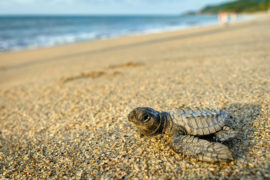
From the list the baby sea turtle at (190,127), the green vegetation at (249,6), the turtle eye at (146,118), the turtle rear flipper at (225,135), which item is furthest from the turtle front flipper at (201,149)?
the green vegetation at (249,6)

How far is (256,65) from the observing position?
4.35 meters

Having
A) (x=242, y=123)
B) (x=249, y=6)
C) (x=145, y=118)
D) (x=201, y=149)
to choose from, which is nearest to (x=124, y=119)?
(x=145, y=118)

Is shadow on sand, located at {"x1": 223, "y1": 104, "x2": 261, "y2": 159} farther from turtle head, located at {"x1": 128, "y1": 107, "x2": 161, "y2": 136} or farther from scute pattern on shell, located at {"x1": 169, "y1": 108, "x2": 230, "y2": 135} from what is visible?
turtle head, located at {"x1": 128, "y1": 107, "x2": 161, "y2": 136}

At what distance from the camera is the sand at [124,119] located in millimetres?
1749

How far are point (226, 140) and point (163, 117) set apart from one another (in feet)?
2.11

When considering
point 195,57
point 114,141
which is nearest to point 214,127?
point 114,141

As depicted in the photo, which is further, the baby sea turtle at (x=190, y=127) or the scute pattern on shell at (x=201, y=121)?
the scute pattern on shell at (x=201, y=121)

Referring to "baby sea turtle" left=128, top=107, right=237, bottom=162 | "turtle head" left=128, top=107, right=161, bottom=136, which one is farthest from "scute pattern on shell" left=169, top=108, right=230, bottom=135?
"turtle head" left=128, top=107, right=161, bottom=136

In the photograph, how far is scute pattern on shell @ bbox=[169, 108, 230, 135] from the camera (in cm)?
182

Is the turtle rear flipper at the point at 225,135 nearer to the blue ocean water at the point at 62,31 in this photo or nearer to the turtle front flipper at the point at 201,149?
the turtle front flipper at the point at 201,149

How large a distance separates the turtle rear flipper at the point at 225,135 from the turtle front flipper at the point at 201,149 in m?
0.16

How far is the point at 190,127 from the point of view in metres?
1.84

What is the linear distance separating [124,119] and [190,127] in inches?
42.8

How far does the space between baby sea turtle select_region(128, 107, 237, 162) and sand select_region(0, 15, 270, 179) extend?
0.14m
